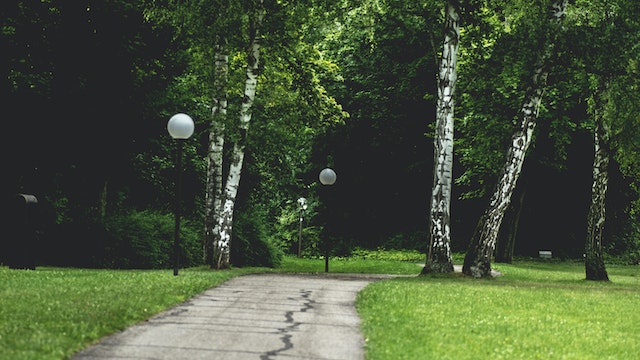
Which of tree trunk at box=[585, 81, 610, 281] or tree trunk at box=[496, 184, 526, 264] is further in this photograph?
tree trunk at box=[496, 184, 526, 264]

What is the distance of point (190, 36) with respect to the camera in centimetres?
2525

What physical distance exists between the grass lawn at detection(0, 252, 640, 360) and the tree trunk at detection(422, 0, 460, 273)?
3.77 m

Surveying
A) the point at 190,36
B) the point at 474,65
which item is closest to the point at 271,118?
the point at 190,36

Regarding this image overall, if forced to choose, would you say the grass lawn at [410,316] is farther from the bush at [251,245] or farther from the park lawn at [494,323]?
the bush at [251,245]

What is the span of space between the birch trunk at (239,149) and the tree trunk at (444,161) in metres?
5.46

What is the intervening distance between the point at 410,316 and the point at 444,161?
441 inches

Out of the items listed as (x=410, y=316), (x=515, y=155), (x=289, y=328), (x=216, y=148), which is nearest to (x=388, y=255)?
(x=216, y=148)

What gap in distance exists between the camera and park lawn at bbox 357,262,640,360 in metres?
10.7

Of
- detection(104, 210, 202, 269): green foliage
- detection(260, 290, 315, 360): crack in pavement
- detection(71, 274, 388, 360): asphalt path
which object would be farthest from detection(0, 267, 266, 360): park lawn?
detection(104, 210, 202, 269): green foliage

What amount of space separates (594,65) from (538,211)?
94.3ft

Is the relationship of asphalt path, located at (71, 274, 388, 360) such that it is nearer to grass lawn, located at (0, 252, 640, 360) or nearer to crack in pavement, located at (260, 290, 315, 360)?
crack in pavement, located at (260, 290, 315, 360)

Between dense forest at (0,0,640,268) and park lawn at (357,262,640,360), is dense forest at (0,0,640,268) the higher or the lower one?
the higher one

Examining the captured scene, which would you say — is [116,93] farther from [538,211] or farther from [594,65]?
[538,211]

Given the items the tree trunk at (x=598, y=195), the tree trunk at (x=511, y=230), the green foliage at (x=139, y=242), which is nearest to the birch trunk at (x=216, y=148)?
the green foliage at (x=139, y=242)
